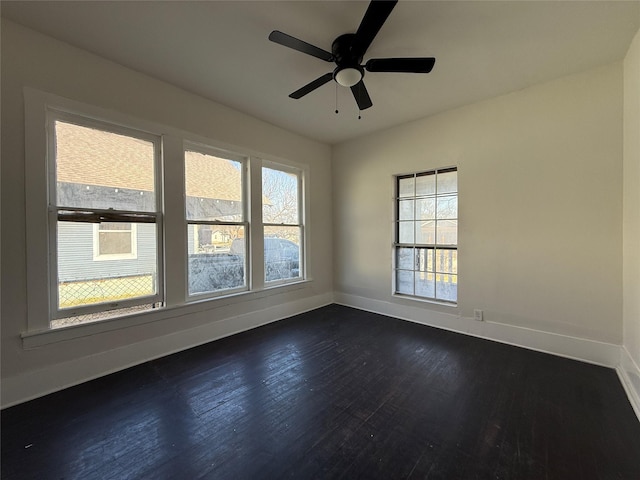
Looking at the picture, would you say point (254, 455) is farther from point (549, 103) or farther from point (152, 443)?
point (549, 103)

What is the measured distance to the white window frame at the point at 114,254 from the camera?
242 cm

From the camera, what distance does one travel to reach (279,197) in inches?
160

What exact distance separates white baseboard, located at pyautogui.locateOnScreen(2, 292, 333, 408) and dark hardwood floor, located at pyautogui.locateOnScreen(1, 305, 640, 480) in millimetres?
99

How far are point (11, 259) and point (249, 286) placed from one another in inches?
86.0

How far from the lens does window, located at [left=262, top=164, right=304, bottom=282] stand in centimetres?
A: 390

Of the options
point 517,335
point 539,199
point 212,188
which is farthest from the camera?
point 212,188

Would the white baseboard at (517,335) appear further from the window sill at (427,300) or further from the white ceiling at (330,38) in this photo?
the white ceiling at (330,38)

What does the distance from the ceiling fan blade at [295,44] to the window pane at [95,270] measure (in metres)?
2.17

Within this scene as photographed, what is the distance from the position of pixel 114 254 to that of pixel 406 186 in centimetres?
375

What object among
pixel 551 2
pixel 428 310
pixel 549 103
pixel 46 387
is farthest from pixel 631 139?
pixel 46 387

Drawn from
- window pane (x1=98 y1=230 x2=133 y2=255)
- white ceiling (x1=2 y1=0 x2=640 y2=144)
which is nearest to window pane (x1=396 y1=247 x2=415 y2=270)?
white ceiling (x1=2 y1=0 x2=640 y2=144)

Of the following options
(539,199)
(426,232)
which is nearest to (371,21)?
(539,199)

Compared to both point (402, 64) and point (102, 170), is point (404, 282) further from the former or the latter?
point (102, 170)

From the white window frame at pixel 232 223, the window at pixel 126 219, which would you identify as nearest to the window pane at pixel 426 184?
the window at pixel 126 219
